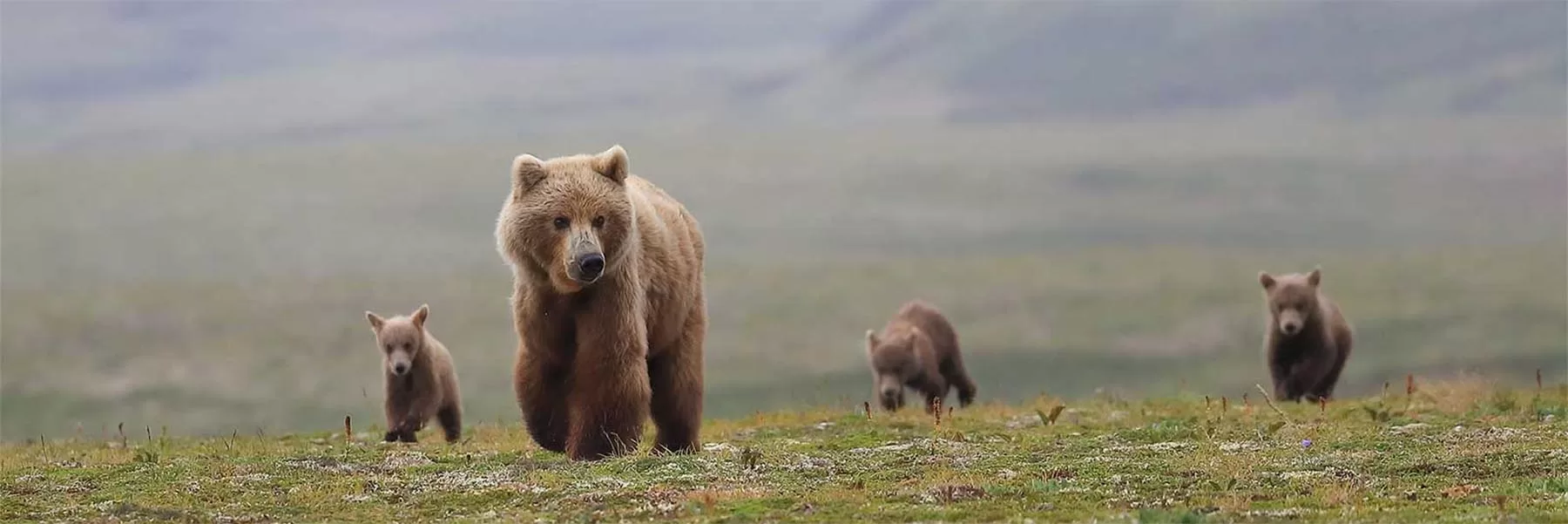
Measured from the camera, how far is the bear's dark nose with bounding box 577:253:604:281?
484 inches

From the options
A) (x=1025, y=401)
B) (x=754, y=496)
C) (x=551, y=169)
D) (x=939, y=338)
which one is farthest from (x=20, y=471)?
(x=939, y=338)

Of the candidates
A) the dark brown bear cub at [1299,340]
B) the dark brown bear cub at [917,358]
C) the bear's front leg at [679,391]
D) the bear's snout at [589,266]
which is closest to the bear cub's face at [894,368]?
the dark brown bear cub at [917,358]

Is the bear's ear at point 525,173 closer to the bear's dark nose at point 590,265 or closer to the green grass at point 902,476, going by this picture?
the bear's dark nose at point 590,265

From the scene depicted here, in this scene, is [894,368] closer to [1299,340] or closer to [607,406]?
[1299,340]

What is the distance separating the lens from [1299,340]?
24688 millimetres

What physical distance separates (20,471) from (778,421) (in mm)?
7852

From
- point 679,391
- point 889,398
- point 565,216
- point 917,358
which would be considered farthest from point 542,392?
point 917,358

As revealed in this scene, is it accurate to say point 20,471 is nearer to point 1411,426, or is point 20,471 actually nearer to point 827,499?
point 827,499

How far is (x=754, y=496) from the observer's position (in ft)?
35.3

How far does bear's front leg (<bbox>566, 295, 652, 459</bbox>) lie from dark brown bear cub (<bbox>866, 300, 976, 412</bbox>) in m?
11.9

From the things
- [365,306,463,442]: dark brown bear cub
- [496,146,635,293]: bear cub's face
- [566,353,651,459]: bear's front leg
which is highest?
[496,146,635,293]: bear cub's face

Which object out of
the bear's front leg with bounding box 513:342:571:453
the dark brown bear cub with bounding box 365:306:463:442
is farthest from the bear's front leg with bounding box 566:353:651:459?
the dark brown bear cub with bounding box 365:306:463:442

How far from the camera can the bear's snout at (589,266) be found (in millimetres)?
12289

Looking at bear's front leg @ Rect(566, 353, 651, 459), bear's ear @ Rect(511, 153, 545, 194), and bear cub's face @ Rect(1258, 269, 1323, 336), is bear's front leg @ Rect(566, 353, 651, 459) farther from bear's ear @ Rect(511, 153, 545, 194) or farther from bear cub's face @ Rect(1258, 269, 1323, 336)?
bear cub's face @ Rect(1258, 269, 1323, 336)
